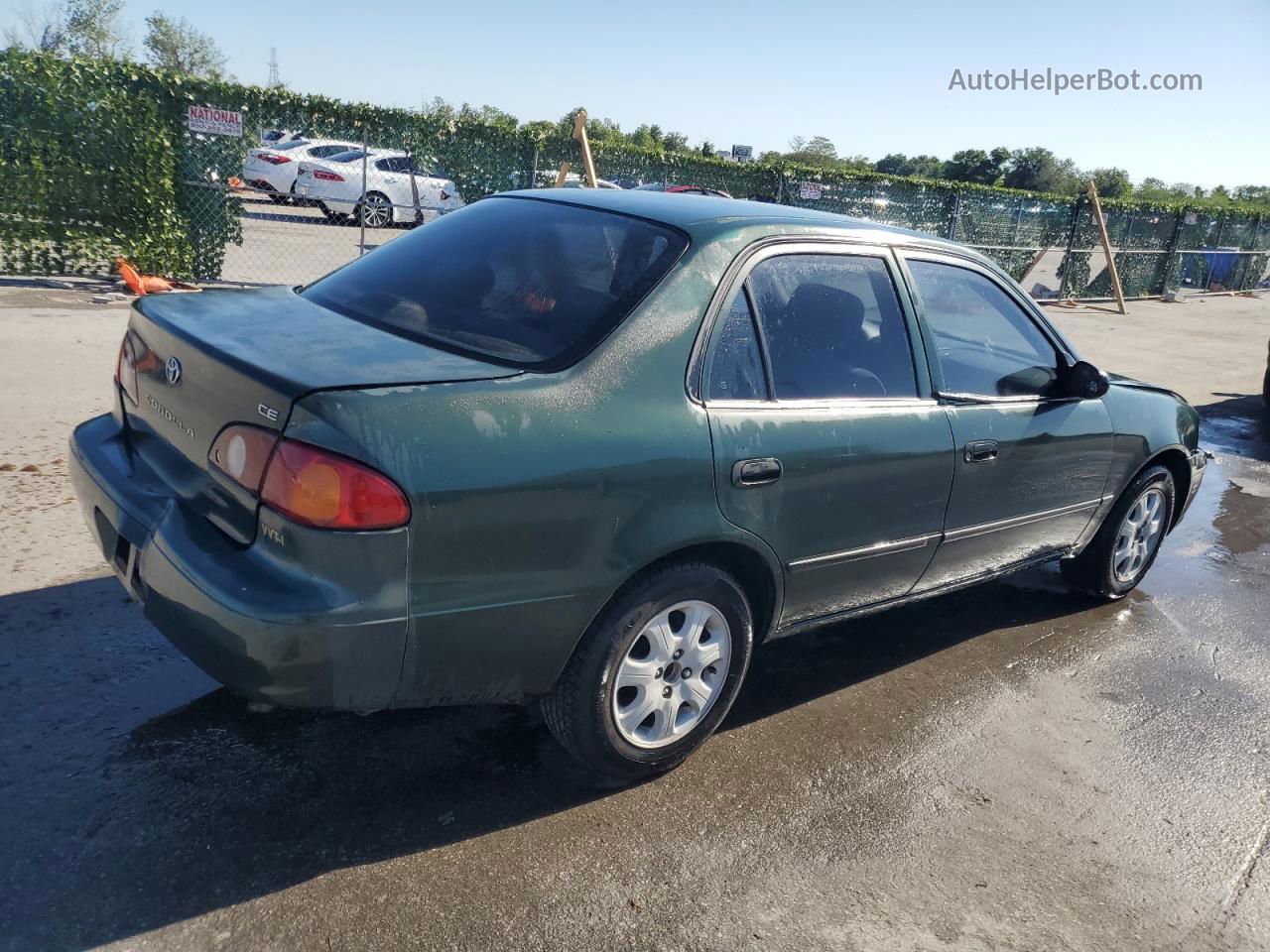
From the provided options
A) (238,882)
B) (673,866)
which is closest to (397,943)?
(238,882)

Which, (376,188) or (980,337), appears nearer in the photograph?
(980,337)

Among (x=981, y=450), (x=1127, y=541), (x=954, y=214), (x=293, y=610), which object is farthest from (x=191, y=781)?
(x=954, y=214)

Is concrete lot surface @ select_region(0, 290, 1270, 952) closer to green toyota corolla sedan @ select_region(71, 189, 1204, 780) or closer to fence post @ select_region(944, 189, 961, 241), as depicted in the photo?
green toyota corolla sedan @ select_region(71, 189, 1204, 780)

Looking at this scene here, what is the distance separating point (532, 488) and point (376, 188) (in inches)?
606

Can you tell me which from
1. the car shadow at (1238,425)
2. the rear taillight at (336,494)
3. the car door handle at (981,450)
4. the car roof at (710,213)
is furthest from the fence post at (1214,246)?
the rear taillight at (336,494)

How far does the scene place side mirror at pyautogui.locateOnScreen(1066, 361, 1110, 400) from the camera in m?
4.19

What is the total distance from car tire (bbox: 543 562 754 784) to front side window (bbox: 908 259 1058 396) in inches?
53.0

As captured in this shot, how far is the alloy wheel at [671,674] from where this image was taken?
2.96 metres

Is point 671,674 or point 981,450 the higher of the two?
point 981,450

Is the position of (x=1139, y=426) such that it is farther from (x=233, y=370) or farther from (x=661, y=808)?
(x=233, y=370)

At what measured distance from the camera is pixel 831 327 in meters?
3.43

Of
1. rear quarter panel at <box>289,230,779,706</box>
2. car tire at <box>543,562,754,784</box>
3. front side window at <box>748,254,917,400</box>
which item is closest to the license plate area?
rear quarter panel at <box>289,230,779,706</box>

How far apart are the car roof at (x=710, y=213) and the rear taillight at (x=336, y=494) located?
1.35m

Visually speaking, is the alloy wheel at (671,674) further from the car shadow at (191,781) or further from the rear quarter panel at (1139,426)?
the rear quarter panel at (1139,426)
